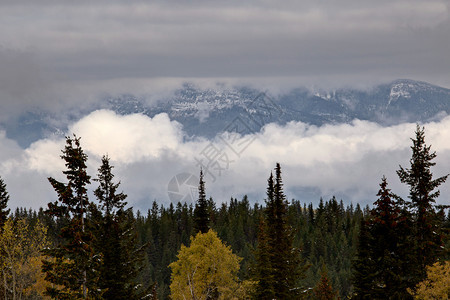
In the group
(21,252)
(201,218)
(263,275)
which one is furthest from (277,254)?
(21,252)

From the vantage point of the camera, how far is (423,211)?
4903cm

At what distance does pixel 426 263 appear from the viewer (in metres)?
48.4

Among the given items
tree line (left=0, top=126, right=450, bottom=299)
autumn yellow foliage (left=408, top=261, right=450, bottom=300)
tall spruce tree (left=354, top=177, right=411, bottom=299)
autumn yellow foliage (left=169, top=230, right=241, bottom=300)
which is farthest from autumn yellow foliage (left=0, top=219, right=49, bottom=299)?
autumn yellow foliage (left=408, top=261, right=450, bottom=300)


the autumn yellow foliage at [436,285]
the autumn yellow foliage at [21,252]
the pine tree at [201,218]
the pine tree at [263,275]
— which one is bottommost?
the autumn yellow foliage at [436,285]

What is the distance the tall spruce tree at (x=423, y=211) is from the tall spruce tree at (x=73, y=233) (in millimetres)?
25977

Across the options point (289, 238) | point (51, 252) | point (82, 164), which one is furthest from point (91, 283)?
point (289, 238)

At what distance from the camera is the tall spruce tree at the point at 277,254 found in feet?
198

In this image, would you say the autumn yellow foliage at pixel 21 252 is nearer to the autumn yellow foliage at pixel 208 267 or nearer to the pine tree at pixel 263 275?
the autumn yellow foliage at pixel 208 267

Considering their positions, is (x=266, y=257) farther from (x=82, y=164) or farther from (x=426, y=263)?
(x=82, y=164)

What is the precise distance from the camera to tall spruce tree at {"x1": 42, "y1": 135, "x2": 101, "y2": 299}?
1645 inches

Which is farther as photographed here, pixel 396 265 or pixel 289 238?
pixel 289 238

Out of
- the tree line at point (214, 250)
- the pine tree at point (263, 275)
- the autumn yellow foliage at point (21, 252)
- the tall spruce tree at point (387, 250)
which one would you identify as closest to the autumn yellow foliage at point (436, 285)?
the tree line at point (214, 250)

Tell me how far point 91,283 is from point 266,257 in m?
21.7

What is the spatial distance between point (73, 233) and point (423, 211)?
1120 inches
